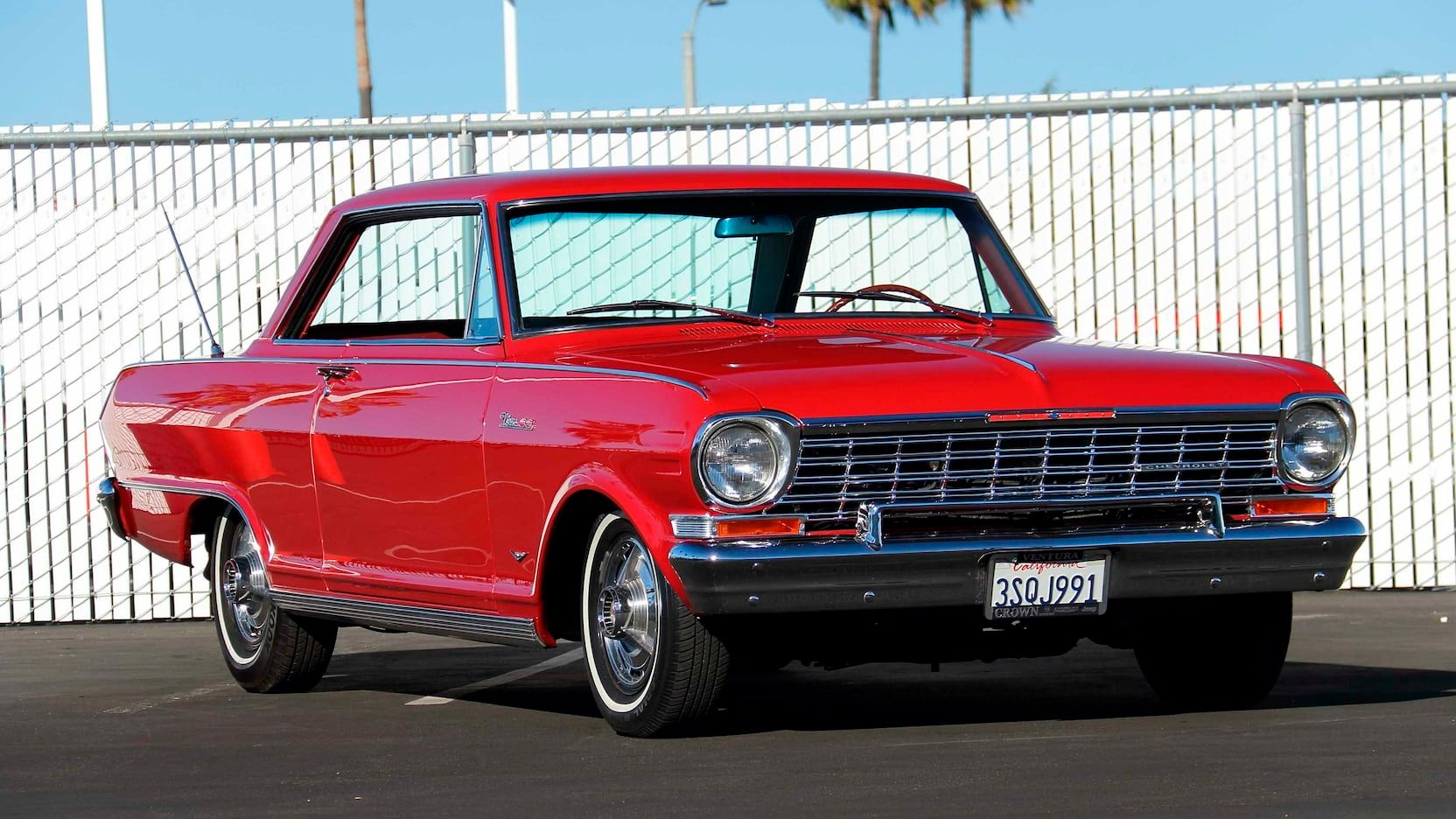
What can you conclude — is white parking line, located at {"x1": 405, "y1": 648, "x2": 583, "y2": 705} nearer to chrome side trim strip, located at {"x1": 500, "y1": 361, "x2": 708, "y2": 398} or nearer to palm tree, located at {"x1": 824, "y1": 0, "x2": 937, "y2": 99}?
chrome side trim strip, located at {"x1": 500, "y1": 361, "x2": 708, "y2": 398}

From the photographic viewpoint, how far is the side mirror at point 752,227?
7.72 metres

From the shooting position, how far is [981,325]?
7.58 meters

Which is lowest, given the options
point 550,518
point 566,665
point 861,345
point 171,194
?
point 566,665

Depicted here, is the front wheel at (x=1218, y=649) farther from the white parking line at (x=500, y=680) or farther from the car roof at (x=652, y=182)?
the white parking line at (x=500, y=680)

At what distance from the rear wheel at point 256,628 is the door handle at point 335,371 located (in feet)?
2.68

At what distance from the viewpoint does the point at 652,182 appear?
7699 millimetres

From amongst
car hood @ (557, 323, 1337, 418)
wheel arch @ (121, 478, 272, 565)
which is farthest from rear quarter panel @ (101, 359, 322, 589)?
car hood @ (557, 323, 1337, 418)

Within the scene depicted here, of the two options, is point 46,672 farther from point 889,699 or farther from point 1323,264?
point 1323,264

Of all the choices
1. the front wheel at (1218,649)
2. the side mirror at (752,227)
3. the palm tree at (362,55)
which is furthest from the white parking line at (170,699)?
the palm tree at (362,55)

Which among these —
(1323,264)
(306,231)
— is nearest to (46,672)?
(306,231)

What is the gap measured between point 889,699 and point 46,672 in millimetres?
3636

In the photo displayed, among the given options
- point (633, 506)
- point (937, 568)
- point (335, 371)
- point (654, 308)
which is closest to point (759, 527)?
point (633, 506)

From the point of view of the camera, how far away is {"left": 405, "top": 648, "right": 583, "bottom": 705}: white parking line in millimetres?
8102

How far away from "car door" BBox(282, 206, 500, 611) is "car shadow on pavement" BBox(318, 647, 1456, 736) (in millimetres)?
615
